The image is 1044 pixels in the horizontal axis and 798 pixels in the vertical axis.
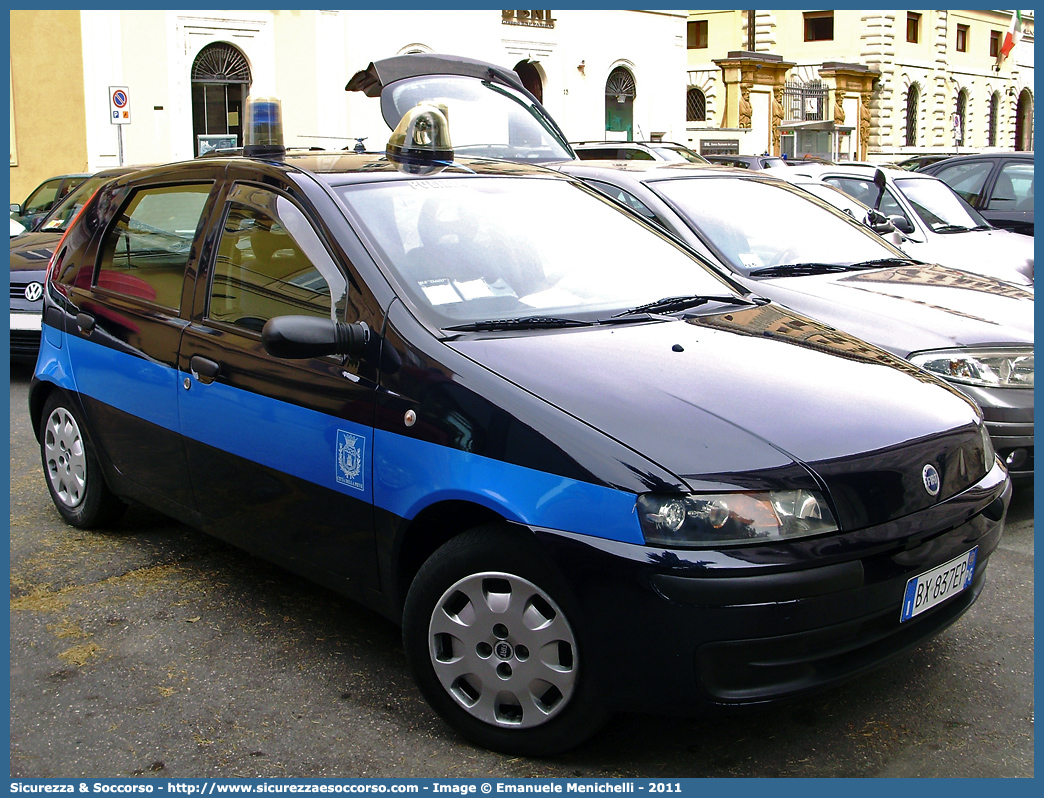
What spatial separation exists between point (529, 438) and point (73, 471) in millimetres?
2942

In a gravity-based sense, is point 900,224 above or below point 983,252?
above

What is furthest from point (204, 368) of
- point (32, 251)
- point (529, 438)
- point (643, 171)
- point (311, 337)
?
point (32, 251)

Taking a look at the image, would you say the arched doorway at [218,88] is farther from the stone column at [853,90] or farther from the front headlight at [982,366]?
the stone column at [853,90]

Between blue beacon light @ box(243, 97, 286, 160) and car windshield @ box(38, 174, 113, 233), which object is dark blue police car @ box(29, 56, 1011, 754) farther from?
car windshield @ box(38, 174, 113, 233)

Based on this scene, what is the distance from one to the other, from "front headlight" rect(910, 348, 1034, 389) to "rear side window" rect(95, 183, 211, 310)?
10.0 ft

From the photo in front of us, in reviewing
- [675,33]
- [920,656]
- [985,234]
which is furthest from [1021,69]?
[920,656]

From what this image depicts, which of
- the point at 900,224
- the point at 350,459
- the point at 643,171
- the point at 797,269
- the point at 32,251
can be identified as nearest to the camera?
the point at 350,459

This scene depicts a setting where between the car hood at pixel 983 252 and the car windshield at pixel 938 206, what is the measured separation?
0.44 m

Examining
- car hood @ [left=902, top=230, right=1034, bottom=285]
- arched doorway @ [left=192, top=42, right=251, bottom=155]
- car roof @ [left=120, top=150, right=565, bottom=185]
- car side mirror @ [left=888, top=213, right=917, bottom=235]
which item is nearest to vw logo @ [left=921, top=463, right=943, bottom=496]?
car roof @ [left=120, top=150, right=565, bottom=185]

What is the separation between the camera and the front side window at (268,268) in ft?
11.5

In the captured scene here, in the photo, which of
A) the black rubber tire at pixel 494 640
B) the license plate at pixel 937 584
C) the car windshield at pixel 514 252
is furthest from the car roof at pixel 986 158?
the black rubber tire at pixel 494 640

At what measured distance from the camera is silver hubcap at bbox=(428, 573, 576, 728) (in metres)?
2.84

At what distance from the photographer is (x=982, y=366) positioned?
16.0 feet

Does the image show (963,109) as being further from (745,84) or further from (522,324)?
(522,324)
